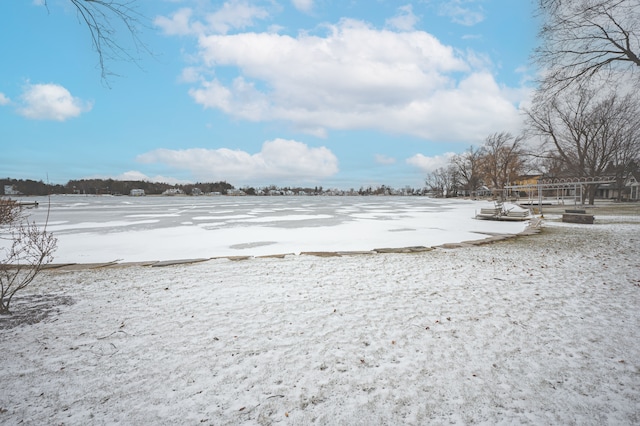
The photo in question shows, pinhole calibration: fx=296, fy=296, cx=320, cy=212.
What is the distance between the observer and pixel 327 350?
309 cm

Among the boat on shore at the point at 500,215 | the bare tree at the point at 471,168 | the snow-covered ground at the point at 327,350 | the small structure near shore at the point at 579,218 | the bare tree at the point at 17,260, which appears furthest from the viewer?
the bare tree at the point at 471,168

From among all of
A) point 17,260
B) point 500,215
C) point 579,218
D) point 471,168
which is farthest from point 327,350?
point 471,168

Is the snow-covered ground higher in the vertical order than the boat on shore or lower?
lower

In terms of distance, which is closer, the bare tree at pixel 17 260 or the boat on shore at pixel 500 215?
the bare tree at pixel 17 260

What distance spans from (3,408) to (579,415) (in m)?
4.42

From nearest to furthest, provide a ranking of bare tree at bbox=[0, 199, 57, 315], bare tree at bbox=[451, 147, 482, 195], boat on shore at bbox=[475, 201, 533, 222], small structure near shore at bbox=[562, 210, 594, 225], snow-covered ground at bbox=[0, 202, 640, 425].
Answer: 1. snow-covered ground at bbox=[0, 202, 640, 425]
2. bare tree at bbox=[0, 199, 57, 315]
3. small structure near shore at bbox=[562, 210, 594, 225]
4. boat on shore at bbox=[475, 201, 533, 222]
5. bare tree at bbox=[451, 147, 482, 195]

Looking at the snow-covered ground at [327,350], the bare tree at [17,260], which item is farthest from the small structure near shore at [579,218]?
the bare tree at [17,260]

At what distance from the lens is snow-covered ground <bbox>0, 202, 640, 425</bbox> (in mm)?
2297

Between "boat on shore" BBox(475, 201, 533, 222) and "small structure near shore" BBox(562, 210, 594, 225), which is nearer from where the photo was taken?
"small structure near shore" BBox(562, 210, 594, 225)

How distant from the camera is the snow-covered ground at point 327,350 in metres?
2.30

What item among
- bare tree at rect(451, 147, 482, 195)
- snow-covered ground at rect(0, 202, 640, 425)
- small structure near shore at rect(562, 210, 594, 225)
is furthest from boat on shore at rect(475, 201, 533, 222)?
bare tree at rect(451, 147, 482, 195)

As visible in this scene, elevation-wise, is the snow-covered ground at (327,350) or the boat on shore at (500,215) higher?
the boat on shore at (500,215)

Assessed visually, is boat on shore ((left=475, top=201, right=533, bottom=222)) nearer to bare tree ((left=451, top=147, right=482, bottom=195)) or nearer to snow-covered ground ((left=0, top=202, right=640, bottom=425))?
snow-covered ground ((left=0, top=202, right=640, bottom=425))

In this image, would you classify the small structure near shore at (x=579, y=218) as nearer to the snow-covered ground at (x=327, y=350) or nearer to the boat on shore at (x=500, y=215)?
the boat on shore at (x=500, y=215)
